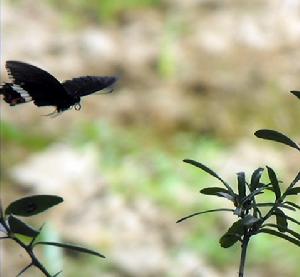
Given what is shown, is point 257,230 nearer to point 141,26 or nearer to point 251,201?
point 251,201

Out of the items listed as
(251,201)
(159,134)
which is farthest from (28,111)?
(251,201)

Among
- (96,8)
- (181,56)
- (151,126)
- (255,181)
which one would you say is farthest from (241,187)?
(96,8)

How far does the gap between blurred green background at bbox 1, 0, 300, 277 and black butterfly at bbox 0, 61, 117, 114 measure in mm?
1581

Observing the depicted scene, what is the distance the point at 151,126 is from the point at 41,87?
2406 mm

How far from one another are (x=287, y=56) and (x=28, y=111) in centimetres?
111

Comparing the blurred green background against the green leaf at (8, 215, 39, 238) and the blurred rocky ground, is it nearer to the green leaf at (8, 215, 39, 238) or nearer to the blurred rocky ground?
the blurred rocky ground

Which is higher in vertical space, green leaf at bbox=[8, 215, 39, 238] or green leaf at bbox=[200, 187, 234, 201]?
green leaf at bbox=[200, 187, 234, 201]

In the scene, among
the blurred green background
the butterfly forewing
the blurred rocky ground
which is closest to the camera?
the butterfly forewing

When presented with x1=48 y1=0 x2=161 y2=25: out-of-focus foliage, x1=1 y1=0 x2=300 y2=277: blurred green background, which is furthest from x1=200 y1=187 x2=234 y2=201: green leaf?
x1=48 y1=0 x2=161 y2=25: out-of-focus foliage

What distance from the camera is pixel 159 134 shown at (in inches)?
108

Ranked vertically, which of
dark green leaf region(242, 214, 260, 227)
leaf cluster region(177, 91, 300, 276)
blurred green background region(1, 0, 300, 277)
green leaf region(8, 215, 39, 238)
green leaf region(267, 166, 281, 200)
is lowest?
Result: green leaf region(8, 215, 39, 238)

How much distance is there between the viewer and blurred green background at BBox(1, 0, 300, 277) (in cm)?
216

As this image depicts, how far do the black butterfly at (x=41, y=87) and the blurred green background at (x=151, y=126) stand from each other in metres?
1.58

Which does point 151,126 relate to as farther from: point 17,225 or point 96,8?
point 17,225
